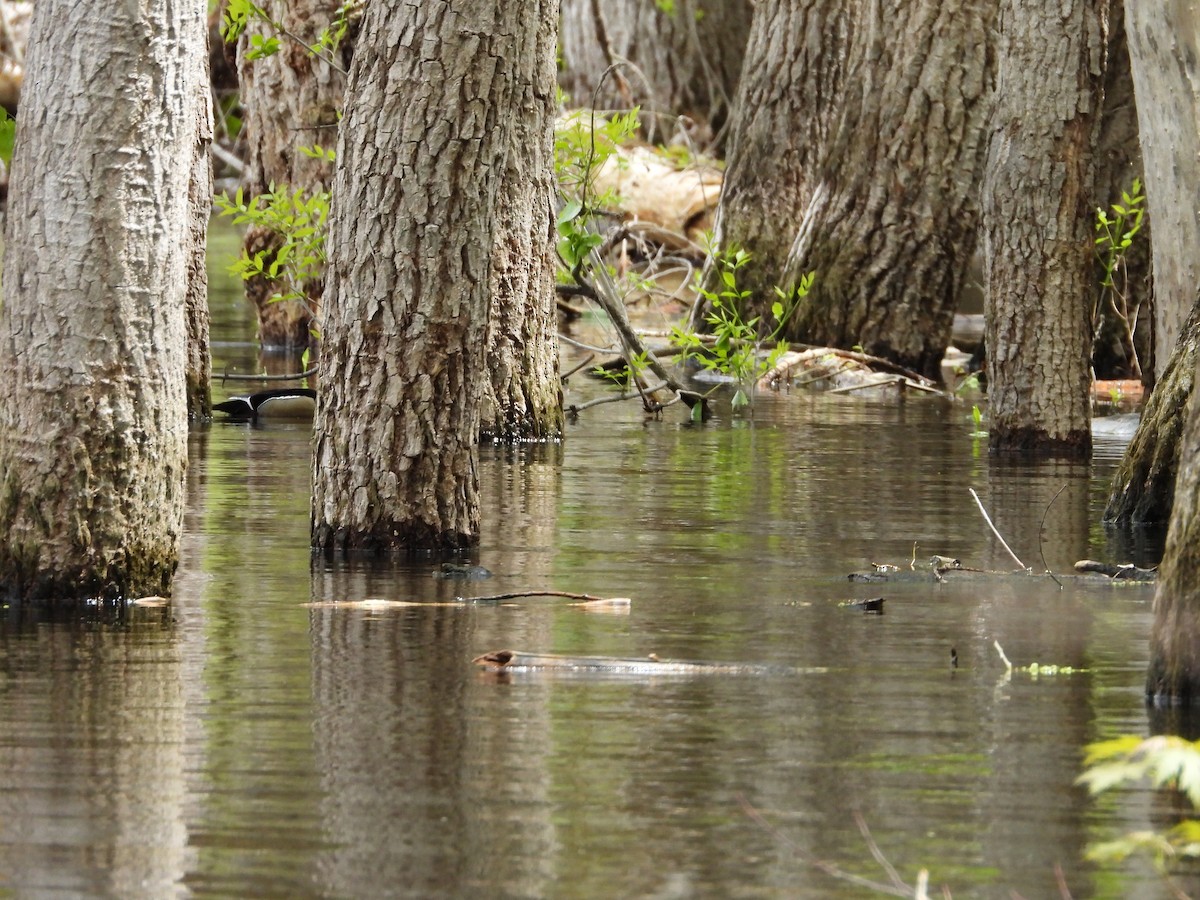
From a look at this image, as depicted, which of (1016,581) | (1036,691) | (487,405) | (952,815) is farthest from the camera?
(487,405)

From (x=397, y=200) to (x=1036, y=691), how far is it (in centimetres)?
318

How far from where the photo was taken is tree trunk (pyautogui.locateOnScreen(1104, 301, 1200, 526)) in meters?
9.74

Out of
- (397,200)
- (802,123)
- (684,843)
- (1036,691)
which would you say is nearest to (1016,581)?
(1036,691)

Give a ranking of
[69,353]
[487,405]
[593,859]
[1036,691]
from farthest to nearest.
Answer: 1. [487,405]
2. [69,353]
3. [1036,691]
4. [593,859]

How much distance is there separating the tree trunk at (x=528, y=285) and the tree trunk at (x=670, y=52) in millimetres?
16552

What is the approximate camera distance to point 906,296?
18.2 m

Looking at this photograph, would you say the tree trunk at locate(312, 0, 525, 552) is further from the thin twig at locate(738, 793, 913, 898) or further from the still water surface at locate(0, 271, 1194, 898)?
the thin twig at locate(738, 793, 913, 898)

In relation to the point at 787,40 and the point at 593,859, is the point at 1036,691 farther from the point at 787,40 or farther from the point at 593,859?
the point at 787,40

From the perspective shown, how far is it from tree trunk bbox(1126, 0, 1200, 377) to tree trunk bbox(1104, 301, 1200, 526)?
4.30 ft

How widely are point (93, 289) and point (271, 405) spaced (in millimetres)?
7876

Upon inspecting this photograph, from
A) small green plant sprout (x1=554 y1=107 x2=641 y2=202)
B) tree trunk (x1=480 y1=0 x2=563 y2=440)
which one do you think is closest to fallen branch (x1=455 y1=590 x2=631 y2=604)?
tree trunk (x1=480 y1=0 x2=563 y2=440)

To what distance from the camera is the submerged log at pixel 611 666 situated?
251 inches

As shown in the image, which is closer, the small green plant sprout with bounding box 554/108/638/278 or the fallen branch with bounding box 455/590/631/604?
the fallen branch with bounding box 455/590/631/604

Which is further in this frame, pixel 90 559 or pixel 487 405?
pixel 487 405
